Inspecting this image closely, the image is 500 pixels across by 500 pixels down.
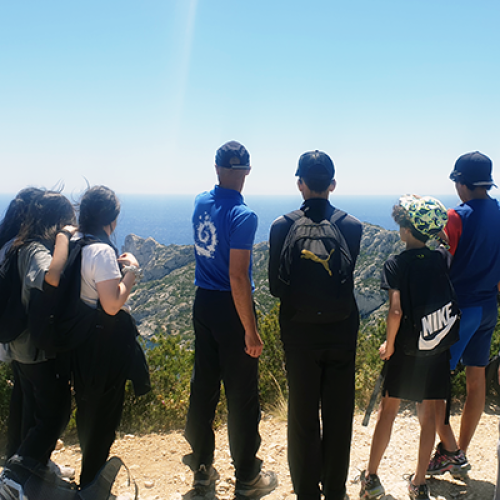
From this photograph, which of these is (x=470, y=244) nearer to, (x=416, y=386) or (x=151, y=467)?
(x=416, y=386)

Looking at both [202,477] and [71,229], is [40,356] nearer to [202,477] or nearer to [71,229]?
[71,229]

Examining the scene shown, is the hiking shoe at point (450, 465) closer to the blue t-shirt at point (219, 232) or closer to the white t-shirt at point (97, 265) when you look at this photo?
the blue t-shirt at point (219, 232)

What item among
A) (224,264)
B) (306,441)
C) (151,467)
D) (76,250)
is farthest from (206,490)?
(76,250)

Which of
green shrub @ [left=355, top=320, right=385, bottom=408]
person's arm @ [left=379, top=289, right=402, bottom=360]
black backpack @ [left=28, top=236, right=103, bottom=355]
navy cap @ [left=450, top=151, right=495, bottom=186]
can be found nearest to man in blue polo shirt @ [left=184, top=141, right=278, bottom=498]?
black backpack @ [left=28, top=236, right=103, bottom=355]

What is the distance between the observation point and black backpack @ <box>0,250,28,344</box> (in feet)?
8.29

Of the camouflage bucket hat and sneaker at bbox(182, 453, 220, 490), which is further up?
the camouflage bucket hat

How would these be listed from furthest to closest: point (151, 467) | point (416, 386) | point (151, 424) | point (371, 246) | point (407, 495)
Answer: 1. point (371, 246)
2. point (151, 424)
3. point (151, 467)
4. point (407, 495)
5. point (416, 386)

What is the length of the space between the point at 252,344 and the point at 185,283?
76397 millimetres

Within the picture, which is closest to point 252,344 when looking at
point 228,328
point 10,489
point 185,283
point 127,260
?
point 228,328

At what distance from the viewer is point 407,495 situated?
114 inches

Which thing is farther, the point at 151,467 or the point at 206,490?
the point at 151,467

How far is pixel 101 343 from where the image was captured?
8.54 feet

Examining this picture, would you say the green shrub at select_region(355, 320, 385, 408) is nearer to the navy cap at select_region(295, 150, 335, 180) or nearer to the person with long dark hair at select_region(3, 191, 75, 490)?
the navy cap at select_region(295, 150, 335, 180)

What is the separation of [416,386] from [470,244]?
1.13 m
